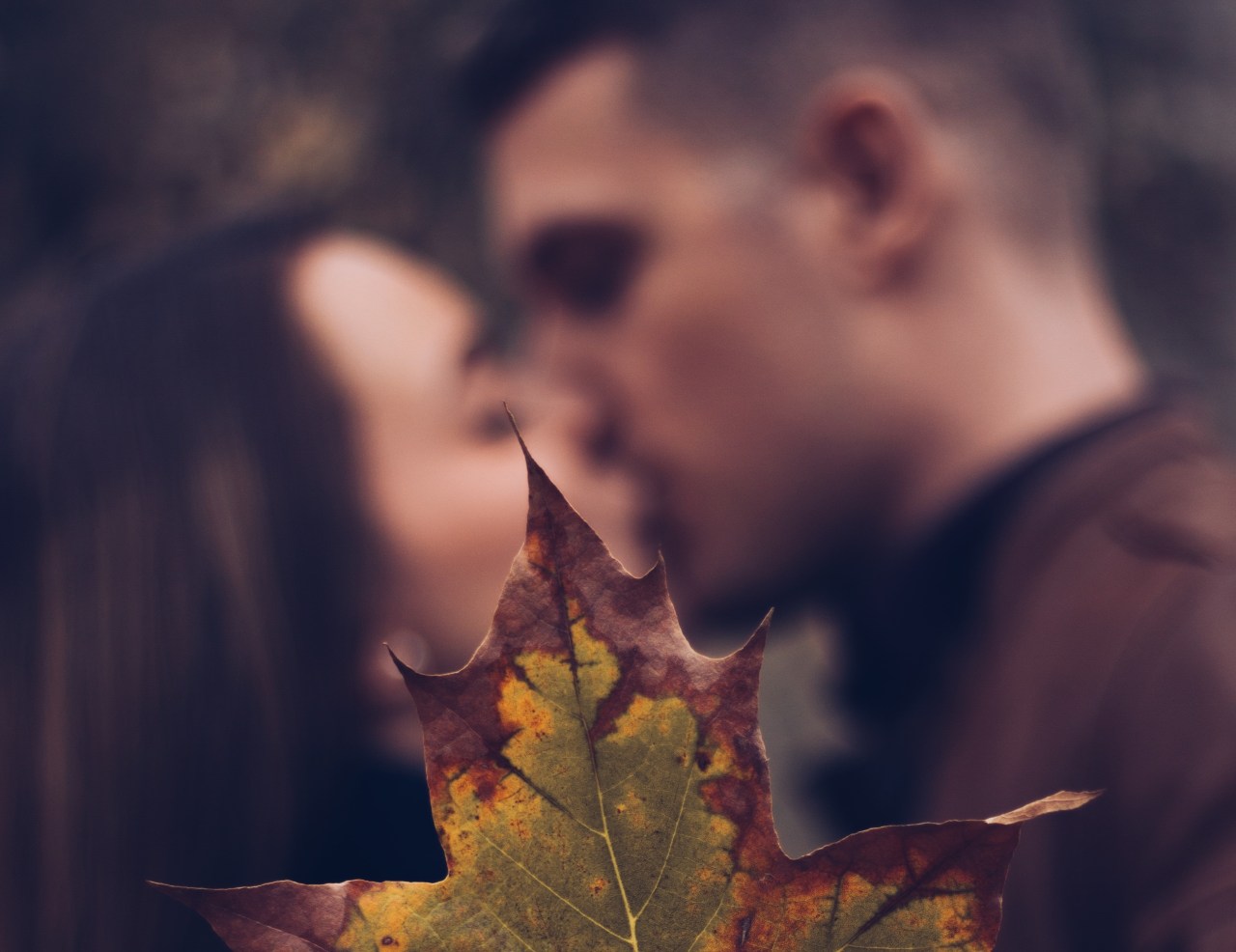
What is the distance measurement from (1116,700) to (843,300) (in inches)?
23.7

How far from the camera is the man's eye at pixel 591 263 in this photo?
125 centimetres

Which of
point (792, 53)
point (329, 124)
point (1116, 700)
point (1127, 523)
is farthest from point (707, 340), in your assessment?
point (329, 124)

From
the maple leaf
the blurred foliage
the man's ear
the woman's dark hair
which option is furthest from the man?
the blurred foliage

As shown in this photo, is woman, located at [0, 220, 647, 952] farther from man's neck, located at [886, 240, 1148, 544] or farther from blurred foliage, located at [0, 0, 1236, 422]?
blurred foliage, located at [0, 0, 1236, 422]

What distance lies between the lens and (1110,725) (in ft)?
2.47

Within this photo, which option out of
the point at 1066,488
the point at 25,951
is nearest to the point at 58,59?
the point at 25,951

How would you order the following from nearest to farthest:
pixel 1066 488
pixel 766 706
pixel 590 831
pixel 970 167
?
pixel 590 831
pixel 1066 488
pixel 970 167
pixel 766 706

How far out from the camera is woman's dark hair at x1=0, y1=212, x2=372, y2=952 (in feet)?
2.49

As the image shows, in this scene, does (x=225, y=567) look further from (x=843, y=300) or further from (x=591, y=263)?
(x=843, y=300)

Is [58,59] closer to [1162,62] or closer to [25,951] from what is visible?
[25,951]

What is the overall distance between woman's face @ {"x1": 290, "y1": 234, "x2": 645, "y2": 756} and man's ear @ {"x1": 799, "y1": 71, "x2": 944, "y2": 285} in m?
0.50

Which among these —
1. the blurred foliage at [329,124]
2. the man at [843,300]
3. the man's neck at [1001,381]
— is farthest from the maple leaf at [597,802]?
the blurred foliage at [329,124]

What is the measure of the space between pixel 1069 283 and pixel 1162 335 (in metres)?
1.21

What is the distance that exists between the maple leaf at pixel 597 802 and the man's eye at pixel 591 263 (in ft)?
3.35
